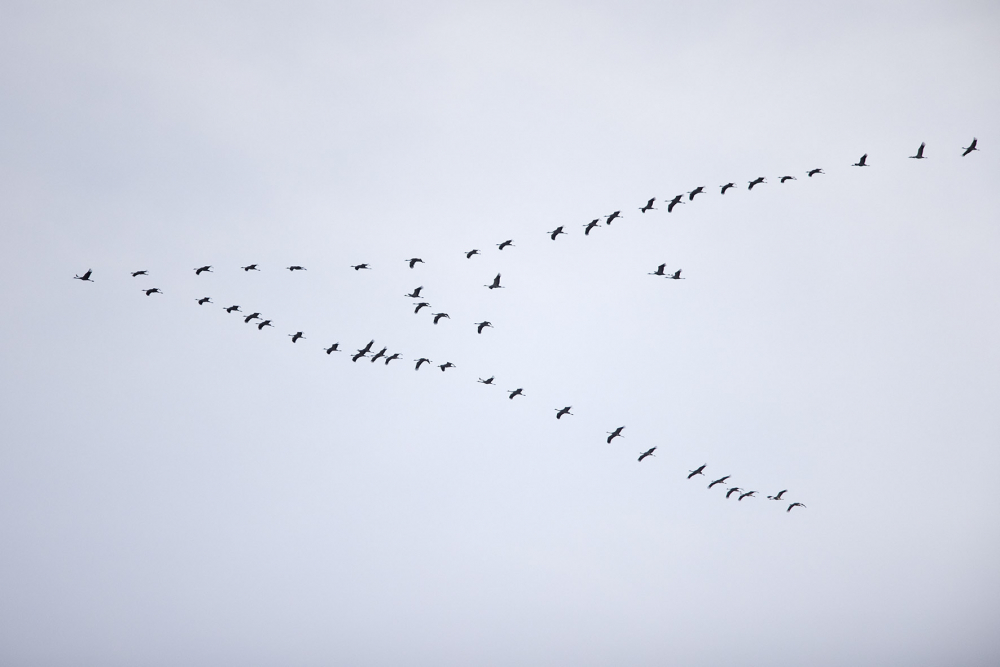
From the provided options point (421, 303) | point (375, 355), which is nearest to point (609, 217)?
point (421, 303)

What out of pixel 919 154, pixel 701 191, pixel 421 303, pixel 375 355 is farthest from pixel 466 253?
pixel 919 154

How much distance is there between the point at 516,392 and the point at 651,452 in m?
11.8

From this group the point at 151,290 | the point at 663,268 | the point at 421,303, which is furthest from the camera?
the point at 151,290

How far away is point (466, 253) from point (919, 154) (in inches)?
1363

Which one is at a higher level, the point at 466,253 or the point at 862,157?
the point at 862,157

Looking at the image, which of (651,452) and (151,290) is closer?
(651,452)

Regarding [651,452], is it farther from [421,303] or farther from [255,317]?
[255,317]

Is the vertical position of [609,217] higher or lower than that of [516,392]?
higher

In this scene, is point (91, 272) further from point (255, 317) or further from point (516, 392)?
point (516, 392)

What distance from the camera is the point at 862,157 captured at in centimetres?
6994

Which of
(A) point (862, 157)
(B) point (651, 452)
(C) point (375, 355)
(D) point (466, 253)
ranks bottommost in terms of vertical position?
(B) point (651, 452)

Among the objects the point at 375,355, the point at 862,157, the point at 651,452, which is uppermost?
the point at 862,157

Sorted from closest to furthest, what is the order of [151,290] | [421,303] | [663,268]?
[663,268] → [421,303] → [151,290]

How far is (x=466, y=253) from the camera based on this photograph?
71750 mm
